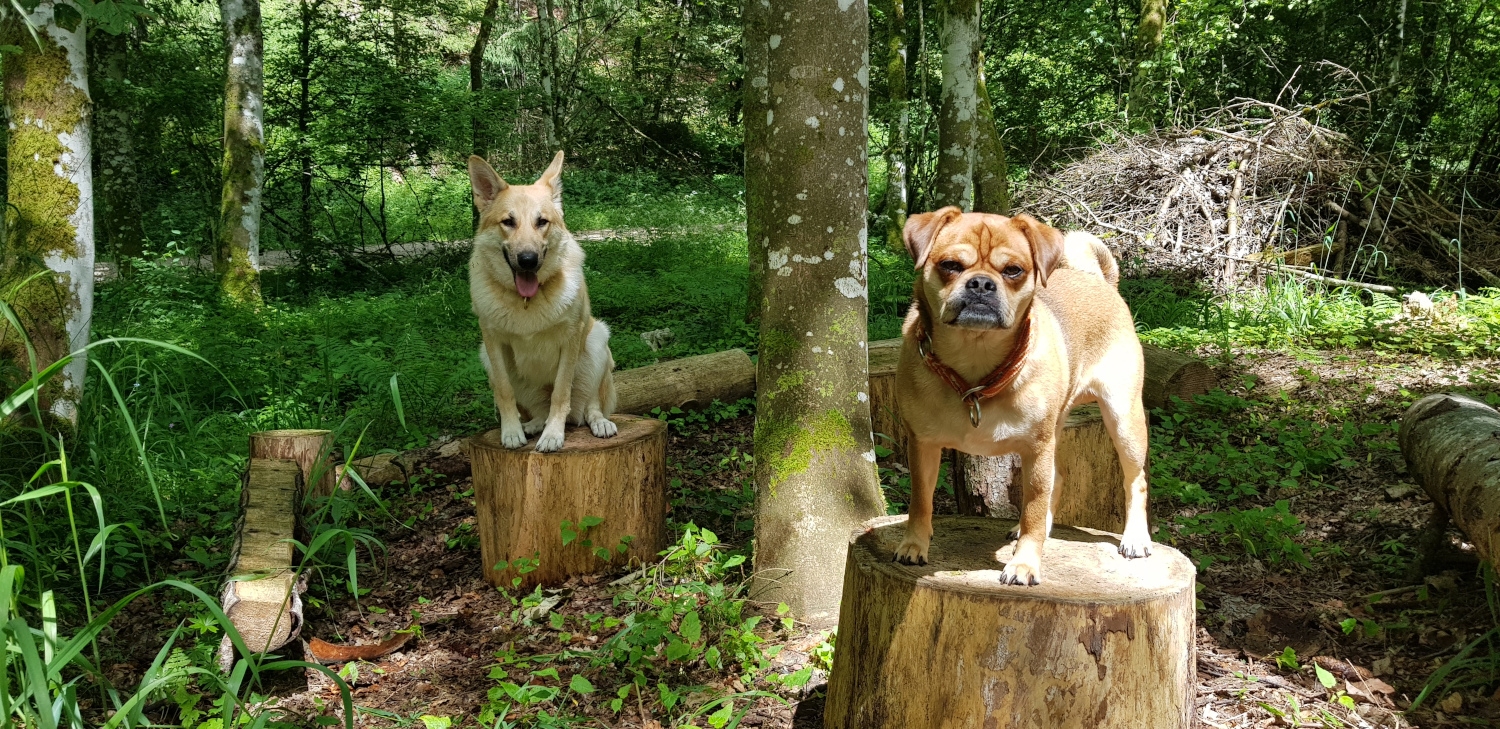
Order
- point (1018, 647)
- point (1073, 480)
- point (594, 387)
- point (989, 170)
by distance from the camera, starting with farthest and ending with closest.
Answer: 1. point (989, 170)
2. point (594, 387)
3. point (1073, 480)
4. point (1018, 647)

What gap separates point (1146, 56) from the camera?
575 inches

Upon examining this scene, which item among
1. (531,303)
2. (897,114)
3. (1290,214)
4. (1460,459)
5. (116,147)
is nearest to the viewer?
(1460,459)

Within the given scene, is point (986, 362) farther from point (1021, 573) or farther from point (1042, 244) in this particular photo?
point (1021, 573)

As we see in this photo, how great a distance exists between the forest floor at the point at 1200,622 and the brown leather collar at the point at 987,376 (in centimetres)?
139

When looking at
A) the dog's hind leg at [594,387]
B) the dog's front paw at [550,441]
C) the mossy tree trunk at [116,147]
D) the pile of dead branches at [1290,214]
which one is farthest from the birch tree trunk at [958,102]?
the mossy tree trunk at [116,147]

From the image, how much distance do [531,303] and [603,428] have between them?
0.83 meters

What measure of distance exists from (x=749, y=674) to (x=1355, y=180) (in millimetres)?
10674

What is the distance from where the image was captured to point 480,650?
13.2 feet

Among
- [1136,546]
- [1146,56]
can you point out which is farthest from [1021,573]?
[1146,56]

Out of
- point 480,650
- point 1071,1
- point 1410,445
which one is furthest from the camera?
point 1071,1

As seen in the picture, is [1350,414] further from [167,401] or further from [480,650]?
[167,401]

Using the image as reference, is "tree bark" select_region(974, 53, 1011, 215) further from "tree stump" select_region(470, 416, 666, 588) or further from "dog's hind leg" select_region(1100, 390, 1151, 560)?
"dog's hind leg" select_region(1100, 390, 1151, 560)

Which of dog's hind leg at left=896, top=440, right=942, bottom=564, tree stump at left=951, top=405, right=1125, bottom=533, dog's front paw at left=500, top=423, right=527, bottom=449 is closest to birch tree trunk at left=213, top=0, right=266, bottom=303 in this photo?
dog's front paw at left=500, top=423, right=527, bottom=449

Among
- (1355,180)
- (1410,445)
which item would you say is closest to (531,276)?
(1410,445)
